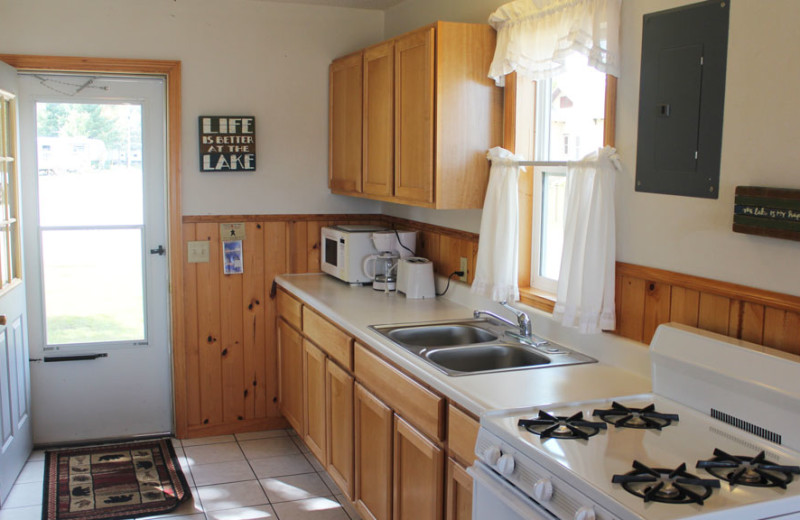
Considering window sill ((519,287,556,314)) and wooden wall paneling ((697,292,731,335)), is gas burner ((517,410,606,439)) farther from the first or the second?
window sill ((519,287,556,314))

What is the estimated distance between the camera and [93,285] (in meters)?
4.29

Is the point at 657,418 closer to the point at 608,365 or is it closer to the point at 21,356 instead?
the point at 608,365

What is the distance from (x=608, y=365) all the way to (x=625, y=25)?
1.10 meters

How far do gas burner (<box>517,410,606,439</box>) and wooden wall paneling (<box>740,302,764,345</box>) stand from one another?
1.57ft

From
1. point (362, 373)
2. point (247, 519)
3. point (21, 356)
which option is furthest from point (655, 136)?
point (21, 356)

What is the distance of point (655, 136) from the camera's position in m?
2.42

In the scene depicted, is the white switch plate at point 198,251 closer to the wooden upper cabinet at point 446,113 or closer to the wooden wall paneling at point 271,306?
the wooden wall paneling at point 271,306

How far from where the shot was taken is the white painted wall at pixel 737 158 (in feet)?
6.55

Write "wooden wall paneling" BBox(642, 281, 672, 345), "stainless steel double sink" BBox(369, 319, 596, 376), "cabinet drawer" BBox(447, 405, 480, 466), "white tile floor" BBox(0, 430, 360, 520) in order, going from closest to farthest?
"cabinet drawer" BBox(447, 405, 480, 466) → "wooden wall paneling" BBox(642, 281, 672, 345) → "stainless steel double sink" BBox(369, 319, 596, 376) → "white tile floor" BBox(0, 430, 360, 520)

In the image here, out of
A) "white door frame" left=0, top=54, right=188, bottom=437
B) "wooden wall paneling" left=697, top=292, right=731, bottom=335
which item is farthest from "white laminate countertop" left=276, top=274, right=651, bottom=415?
"white door frame" left=0, top=54, right=188, bottom=437

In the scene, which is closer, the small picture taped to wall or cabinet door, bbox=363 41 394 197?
cabinet door, bbox=363 41 394 197

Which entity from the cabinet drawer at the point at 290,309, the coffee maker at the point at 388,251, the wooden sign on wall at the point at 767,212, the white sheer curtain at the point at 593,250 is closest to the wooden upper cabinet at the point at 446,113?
the coffee maker at the point at 388,251

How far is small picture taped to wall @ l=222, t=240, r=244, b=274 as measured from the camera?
4441 mm

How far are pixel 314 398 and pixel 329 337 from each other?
0.45 m
